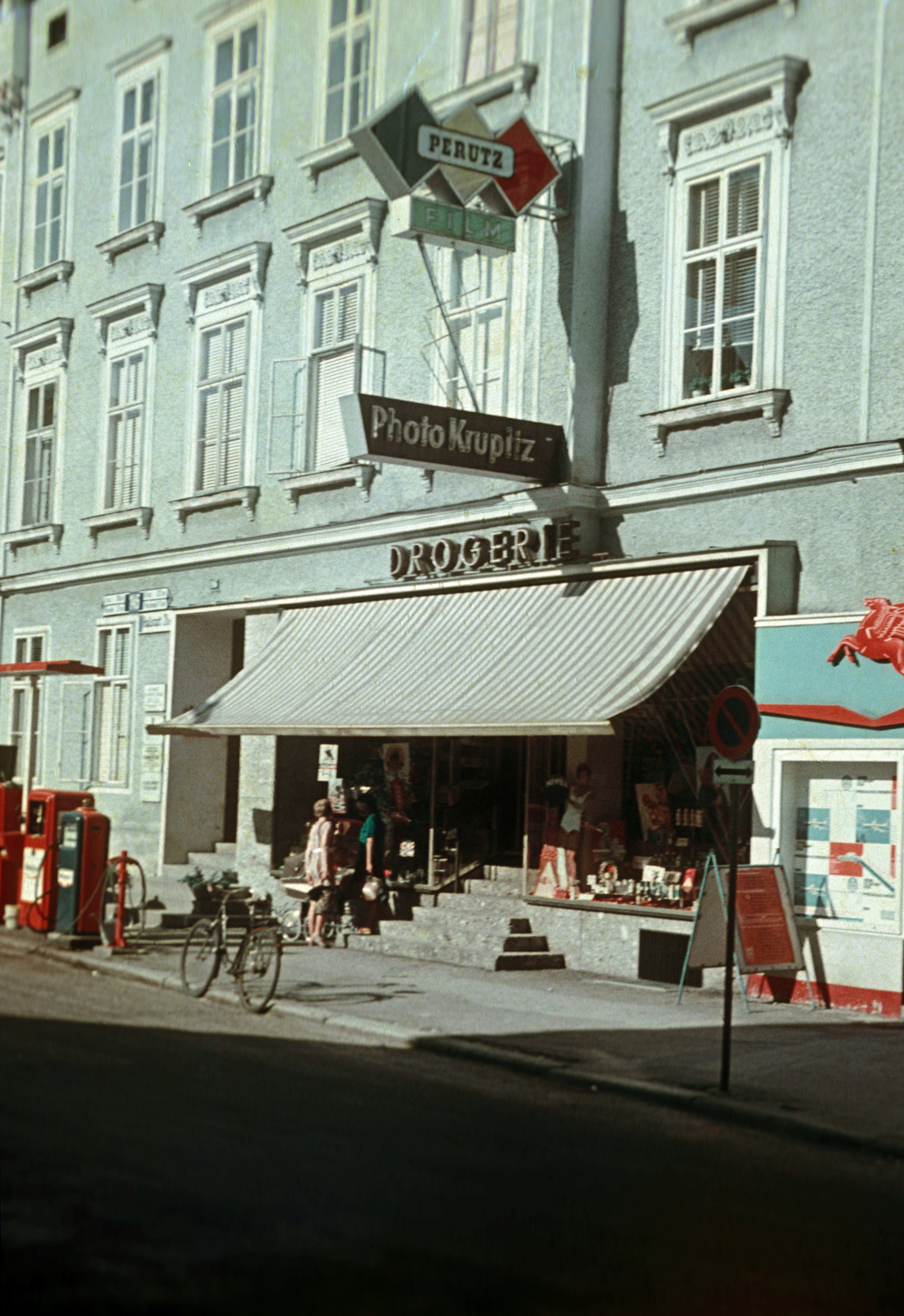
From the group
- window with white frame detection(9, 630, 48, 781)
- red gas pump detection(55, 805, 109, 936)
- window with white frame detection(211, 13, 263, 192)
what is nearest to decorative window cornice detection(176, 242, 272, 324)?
window with white frame detection(211, 13, 263, 192)

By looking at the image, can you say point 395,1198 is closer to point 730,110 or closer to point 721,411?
point 721,411

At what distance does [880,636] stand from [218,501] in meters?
10.4

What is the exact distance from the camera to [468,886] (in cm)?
1747

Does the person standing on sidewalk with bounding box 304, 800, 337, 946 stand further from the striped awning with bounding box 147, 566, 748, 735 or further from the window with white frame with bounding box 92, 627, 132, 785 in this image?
the window with white frame with bounding box 92, 627, 132, 785

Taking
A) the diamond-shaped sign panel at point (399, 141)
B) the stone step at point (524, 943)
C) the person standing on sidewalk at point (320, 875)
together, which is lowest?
the stone step at point (524, 943)

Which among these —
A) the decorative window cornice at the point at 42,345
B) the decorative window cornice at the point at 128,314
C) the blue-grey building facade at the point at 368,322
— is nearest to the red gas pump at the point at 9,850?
the blue-grey building facade at the point at 368,322

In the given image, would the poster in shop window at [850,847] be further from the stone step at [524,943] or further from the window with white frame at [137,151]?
the window with white frame at [137,151]

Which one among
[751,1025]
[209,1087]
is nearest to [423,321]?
[751,1025]

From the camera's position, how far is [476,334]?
57.8 feet

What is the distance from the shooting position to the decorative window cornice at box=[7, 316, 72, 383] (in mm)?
24750

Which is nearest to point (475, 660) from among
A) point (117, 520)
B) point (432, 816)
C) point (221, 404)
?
point (432, 816)

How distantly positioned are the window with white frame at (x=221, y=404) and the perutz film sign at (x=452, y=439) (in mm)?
5877

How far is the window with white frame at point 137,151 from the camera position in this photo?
2305cm

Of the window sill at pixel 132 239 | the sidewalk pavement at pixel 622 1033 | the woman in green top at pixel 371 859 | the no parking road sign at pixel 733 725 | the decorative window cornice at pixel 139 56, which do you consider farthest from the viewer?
the decorative window cornice at pixel 139 56
